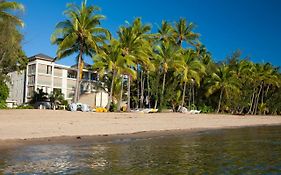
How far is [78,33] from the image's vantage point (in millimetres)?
35594

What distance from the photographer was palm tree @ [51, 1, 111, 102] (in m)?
35.1

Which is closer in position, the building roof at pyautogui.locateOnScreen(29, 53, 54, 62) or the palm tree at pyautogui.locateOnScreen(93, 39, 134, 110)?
the palm tree at pyautogui.locateOnScreen(93, 39, 134, 110)

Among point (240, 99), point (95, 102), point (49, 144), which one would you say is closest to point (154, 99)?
point (95, 102)

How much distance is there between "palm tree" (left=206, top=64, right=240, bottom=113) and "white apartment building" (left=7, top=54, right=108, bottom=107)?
15884 mm

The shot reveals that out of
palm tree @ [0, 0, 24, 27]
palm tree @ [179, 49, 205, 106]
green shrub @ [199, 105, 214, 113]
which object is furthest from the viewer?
green shrub @ [199, 105, 214, 113]

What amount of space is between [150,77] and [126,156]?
118 ft

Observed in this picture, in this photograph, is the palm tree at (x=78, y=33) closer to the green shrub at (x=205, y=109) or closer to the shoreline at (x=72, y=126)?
the shoreline at (x=72, y=126)

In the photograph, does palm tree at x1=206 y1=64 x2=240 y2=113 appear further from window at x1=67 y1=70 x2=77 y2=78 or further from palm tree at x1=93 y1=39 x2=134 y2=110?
window at x1=67 y1=70 x2=77 y2=78

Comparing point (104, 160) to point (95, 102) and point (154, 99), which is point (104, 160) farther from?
point (95, 102)

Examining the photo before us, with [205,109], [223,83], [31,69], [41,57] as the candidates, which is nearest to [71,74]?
[41,57]

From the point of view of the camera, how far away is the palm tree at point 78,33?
35.1 metres

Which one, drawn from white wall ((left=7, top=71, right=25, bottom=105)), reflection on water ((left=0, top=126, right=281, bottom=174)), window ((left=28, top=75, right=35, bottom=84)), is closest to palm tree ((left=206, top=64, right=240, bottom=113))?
window ((left=28, top=75, right=35, bottom=84))

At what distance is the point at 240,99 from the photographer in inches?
2283

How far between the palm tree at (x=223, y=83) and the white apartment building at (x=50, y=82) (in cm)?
1588
